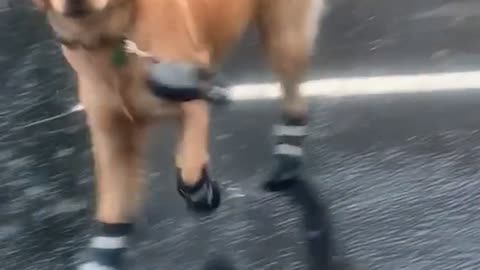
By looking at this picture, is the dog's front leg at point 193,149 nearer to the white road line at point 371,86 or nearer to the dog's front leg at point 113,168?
the dog's front leg at point 113,168

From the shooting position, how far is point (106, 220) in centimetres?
192

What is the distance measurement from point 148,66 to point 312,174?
819 millimetres

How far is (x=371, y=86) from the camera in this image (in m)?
Result: 2.72

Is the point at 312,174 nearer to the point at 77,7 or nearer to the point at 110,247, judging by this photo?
the point at 110,247

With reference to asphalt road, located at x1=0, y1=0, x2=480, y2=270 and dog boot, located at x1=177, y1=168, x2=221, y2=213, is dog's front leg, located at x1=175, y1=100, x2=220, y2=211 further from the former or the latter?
asphalt road, located at x1=0, y1=0, x2=480, y2=270

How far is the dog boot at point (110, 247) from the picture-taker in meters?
1.93

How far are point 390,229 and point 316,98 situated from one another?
616 millimetres

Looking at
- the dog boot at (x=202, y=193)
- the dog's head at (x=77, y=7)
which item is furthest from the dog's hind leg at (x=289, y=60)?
the dog's head at (x=77, y=7)

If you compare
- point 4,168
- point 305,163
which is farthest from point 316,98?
point 4,168

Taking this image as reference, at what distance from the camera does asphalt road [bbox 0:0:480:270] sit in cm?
212

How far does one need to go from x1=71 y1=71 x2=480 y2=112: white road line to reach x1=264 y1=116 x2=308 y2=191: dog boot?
1.25ft

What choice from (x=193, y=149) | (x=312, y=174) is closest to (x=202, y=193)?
(x=193, y=149)

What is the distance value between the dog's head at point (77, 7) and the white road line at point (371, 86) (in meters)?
1.20

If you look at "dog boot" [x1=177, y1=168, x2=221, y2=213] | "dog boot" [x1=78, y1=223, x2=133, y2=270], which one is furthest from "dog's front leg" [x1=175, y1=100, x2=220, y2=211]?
"dog boot" [x1=78, y1=223, x2=133, y2=270]
